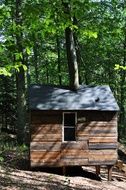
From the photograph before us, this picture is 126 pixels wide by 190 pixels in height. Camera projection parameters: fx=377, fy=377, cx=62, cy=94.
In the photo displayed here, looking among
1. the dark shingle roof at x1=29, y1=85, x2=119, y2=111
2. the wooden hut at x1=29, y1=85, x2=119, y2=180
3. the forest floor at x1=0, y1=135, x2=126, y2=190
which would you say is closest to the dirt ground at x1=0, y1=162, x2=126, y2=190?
the forest floor at x1=0, y1=135, x2=126, y2=190

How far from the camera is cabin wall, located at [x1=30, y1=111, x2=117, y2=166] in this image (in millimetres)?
16547

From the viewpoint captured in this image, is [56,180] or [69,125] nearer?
[56,180]

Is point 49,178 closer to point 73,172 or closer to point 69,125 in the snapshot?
point 69,125

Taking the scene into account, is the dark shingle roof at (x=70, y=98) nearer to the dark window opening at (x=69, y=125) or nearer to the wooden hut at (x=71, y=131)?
the wooden hut at (x=71, y=131)

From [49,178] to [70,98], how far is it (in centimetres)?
388

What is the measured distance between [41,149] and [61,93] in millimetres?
2894

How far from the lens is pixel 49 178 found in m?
15.6

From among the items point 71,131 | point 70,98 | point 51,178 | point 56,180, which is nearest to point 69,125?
point 71,131

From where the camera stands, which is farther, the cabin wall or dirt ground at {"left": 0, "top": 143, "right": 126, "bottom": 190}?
the cabin wall

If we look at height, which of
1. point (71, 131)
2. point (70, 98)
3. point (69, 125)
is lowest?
point (71, 131)

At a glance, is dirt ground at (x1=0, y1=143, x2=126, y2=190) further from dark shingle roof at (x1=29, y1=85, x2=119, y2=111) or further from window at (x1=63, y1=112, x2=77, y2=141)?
dark shingle roof at (x1=29, y1=85, x2=119, y2=111)

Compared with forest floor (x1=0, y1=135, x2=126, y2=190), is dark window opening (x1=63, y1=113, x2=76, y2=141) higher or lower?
higher

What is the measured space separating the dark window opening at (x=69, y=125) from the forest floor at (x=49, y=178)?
1.75 m

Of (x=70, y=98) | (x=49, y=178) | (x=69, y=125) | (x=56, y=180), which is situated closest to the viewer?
(x=56, y=180)
